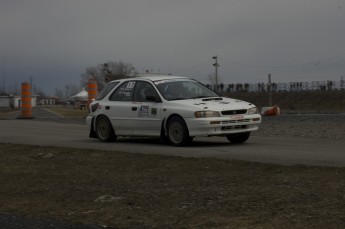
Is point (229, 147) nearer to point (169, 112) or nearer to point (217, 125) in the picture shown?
point (217, 125)

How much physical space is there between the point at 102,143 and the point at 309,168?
22.0ft

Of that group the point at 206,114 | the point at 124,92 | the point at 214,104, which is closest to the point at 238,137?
the point at 214,104

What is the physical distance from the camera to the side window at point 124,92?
13.8 meters

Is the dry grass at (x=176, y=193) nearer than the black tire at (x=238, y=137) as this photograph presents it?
Yes

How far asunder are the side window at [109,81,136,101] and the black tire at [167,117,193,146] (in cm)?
168

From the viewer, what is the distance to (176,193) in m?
7.02

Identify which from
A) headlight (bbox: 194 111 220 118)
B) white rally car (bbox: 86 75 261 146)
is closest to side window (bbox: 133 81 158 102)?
white rally car (bbox: 86 75 261 146)

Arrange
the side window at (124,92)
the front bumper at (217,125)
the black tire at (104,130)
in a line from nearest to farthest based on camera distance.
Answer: the front bumper at (217,125)
the side window at (124,92)
the black tire at (104,130)

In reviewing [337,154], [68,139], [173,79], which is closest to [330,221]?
[337,154]

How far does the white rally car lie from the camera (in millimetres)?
11934

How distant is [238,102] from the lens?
1247 cm

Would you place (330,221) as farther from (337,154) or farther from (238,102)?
(238,102)

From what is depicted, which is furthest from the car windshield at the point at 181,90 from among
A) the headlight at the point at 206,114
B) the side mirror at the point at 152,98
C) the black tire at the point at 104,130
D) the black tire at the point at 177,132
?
the black tire at the point at 104,130

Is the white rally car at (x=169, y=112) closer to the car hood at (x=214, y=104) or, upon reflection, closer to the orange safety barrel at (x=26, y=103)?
the car hood at (x=214, y=104)
